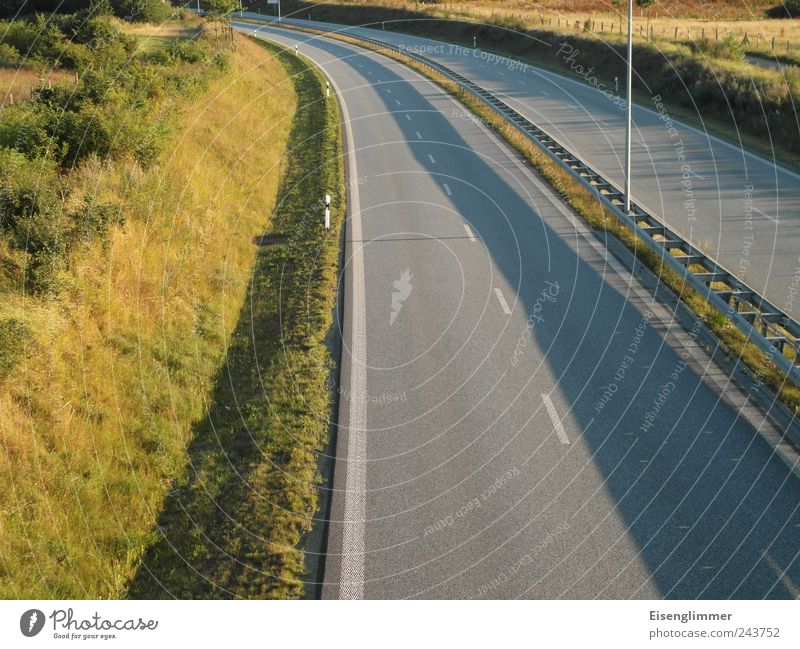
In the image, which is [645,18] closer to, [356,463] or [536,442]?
[536,442]

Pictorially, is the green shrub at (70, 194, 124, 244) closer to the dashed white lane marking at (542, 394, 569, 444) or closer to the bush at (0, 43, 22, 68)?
the dashed white lane marking at (542, 394, 569, 444)

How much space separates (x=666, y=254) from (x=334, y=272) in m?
6.39

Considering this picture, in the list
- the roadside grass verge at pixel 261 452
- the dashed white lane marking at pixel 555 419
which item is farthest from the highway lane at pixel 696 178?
the roadside grass verge at pixel 261 452

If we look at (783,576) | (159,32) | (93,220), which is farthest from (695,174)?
(159,32)

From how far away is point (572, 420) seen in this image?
11125mm

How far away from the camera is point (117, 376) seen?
1270cm

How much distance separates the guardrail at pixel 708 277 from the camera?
12.1 meters

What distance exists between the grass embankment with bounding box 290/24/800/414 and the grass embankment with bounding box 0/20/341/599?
6220 mm

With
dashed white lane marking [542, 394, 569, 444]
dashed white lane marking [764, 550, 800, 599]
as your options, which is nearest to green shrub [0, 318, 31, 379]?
dashed white lane marking [542, 394, 569, 444]

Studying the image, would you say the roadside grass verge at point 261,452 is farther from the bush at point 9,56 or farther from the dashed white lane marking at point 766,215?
the bush at point 9,56

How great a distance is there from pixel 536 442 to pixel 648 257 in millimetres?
8134

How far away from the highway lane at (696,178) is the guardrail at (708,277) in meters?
0.96

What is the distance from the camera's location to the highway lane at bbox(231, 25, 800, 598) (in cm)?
821
